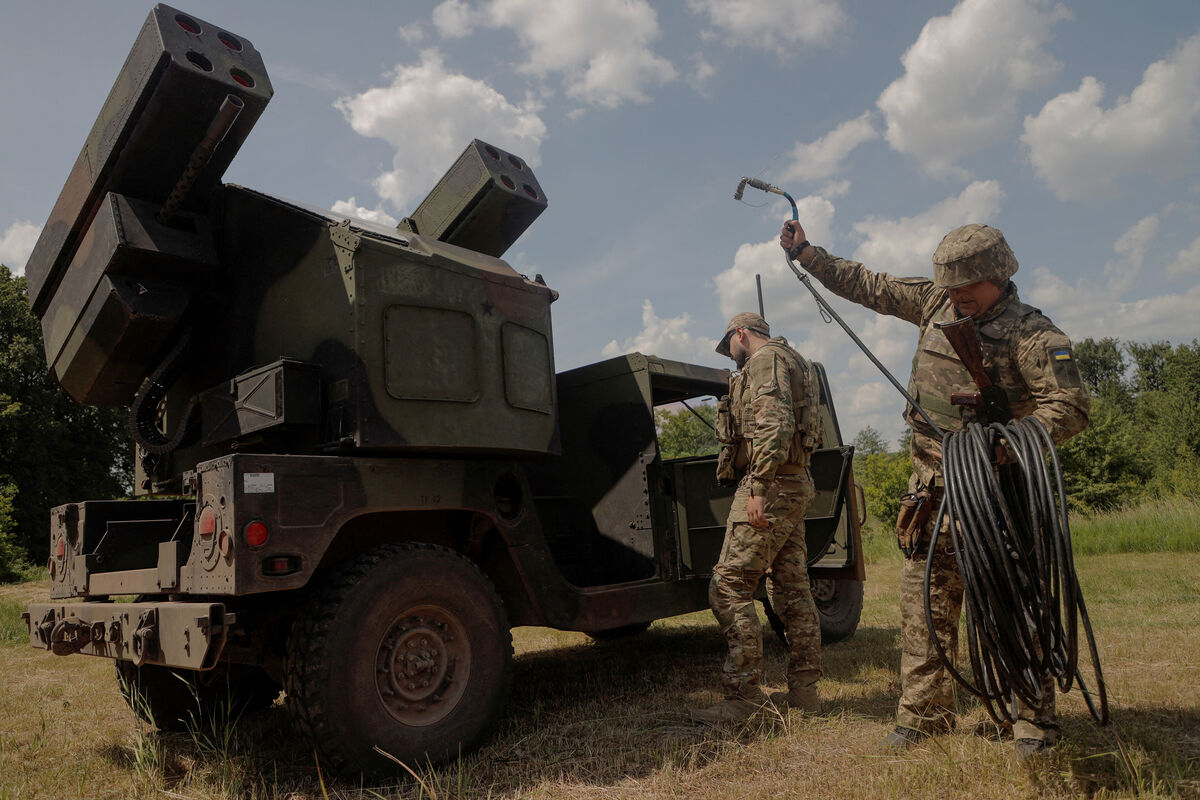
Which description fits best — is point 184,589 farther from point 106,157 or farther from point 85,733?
point 106,157

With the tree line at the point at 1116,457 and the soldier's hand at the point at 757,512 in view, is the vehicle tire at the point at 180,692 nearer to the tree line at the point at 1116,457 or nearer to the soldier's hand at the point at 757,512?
the soldier's hand at the point at 757,512

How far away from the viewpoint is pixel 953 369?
11.4 feet

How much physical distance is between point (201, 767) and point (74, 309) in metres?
2.35

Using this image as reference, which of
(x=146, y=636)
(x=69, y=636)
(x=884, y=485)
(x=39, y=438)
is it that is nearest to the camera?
(x=146, y=636)

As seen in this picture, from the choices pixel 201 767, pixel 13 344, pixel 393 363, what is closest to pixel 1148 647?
pixel 393 363

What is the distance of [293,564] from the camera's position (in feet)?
10.6

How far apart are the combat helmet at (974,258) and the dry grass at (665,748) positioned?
1.77 metres

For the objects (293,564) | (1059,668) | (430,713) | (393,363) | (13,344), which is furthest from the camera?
(13,344)

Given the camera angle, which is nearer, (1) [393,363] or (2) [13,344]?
(1) [393,363]

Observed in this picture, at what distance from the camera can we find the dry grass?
2.88 meters

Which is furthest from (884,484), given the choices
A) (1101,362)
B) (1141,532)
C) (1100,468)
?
(1101,362)

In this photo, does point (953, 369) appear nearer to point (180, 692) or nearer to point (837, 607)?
point (837, 607)

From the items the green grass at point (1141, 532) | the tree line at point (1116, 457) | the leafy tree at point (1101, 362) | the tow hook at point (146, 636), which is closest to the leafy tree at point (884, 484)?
the tree line at point (1116, 457)

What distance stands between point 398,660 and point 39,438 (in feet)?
85.0
